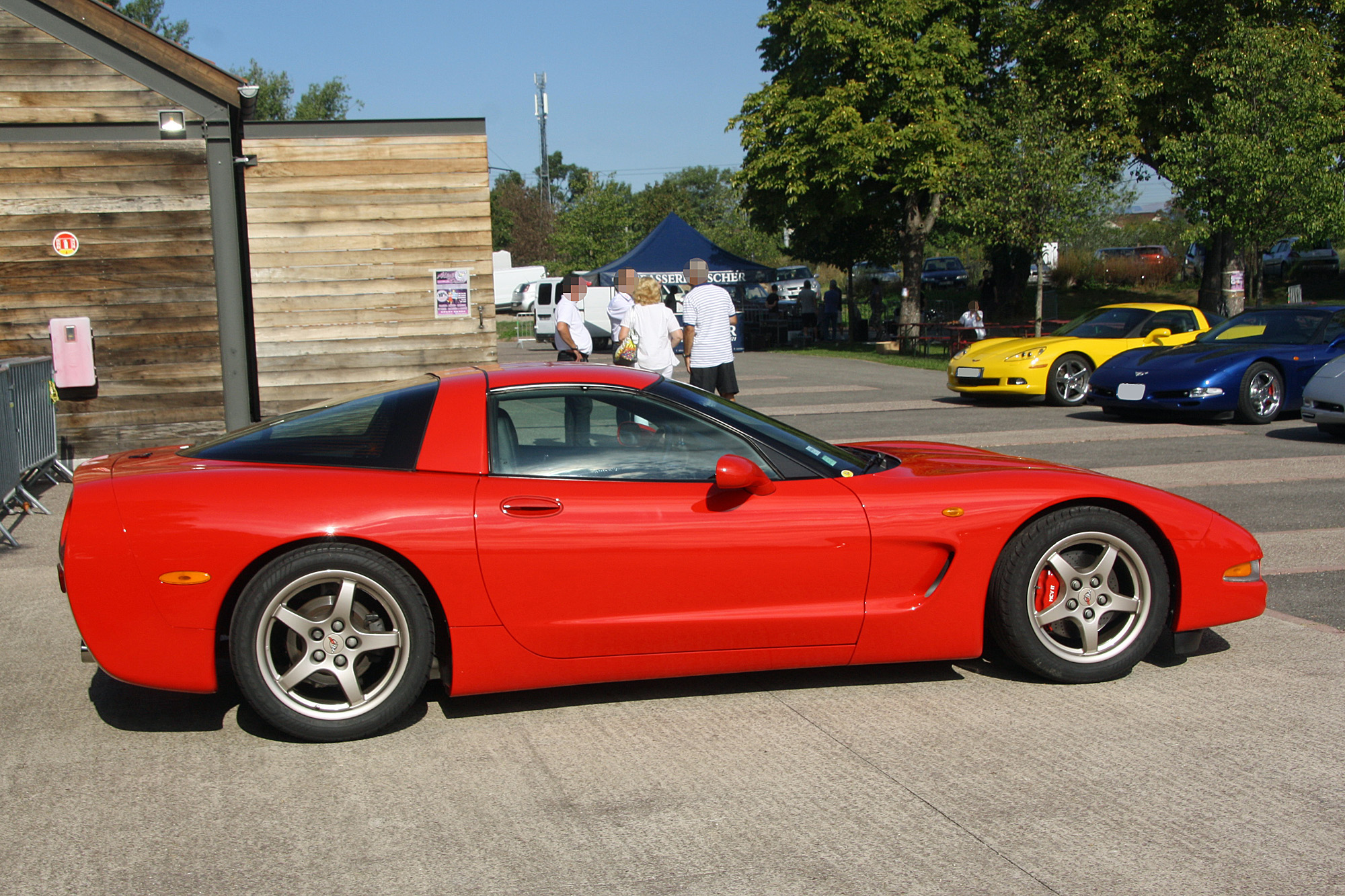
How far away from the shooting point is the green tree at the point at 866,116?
1125 inches

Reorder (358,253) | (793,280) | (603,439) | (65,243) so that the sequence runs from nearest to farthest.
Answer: (603,439) → (65,243) → (358,253) → (793,280)

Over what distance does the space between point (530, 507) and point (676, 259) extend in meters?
27.1

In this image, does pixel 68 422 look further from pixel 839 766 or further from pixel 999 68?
pixel 999 68

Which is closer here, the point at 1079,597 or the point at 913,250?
the point at 1079,597

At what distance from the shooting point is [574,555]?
3.79 m

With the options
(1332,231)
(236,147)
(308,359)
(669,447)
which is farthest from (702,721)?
(1332,231)

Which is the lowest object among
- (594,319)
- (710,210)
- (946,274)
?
(594,319)

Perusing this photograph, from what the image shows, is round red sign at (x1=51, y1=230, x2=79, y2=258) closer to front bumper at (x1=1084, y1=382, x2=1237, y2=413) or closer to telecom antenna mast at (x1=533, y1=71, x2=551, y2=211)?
front bumper at (x1=1084, y1=382, x2=1237, y2=413)

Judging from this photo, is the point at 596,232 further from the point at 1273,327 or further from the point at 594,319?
the point at 1273,327

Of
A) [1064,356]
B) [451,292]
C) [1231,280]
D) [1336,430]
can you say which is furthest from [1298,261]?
[451,292]

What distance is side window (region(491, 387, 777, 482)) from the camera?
3.98m

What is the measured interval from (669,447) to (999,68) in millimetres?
31480

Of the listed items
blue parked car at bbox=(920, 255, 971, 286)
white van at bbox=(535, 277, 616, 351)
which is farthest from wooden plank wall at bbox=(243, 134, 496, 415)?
blue parked car at bbox=(920, 255, 971, 286)

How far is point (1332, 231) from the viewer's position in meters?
21.9
